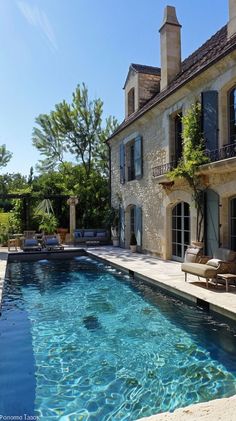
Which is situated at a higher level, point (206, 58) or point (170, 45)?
point (170, 45)

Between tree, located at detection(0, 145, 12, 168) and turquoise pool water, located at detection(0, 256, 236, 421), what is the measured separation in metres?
36.2

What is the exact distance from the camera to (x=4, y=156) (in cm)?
4109

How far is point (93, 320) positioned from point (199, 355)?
211 centimetres

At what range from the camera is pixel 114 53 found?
1409 cm

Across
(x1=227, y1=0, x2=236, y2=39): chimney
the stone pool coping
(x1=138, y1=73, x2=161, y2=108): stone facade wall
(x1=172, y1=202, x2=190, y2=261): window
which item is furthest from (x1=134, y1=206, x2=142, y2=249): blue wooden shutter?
the stone pool coping

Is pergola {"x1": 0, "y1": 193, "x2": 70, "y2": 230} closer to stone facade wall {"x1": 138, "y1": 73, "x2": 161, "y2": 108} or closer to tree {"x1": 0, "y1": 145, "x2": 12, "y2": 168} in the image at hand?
stone facade wall {"x1": 138, "y1": 73, "x2": 161, "y2": 108}

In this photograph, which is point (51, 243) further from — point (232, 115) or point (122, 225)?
point (232, 115)

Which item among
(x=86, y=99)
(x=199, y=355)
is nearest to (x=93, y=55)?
(x=86, y=99)

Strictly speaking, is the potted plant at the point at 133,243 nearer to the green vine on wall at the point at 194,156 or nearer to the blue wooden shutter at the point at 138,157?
the blue wooden shutter at the point at 138,157

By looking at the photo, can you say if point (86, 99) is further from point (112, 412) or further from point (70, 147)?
point (112, 412)

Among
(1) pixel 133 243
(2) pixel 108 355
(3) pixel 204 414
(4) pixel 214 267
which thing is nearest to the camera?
(3) pixel 204 414

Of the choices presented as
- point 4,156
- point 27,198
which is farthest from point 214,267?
point 4,156

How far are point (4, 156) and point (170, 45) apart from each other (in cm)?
3300

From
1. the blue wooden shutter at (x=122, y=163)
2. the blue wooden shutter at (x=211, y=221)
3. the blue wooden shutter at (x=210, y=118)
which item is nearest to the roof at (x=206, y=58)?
the blue wooden shutter at (x=210, y=118)
